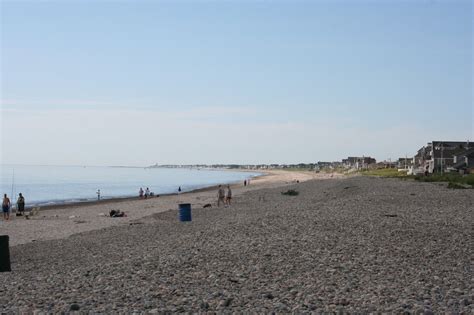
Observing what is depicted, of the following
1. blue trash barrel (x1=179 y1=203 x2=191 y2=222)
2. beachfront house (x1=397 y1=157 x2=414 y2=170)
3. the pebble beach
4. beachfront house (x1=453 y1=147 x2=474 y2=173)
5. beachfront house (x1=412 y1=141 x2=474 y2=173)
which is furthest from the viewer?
beachfront house (x1=397 y1=157 x2=414 y2=170)

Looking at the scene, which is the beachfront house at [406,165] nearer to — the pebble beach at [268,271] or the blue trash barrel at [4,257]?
the pebble beach at [268,271]

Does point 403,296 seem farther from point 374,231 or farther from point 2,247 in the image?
point 2,247

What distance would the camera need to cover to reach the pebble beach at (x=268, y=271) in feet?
27.9

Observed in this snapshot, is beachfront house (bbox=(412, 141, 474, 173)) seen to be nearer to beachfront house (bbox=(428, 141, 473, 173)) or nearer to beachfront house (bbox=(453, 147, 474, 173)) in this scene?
beachfront house (bbox=(428, 141, 473, 173))

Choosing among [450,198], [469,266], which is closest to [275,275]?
[469,266]

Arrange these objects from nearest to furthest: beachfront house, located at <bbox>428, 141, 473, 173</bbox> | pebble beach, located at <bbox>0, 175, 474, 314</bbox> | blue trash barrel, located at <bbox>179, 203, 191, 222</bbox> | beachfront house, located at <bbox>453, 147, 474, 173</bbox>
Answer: pebble beach, located at <bbox>0, 175, 474, 314</bbox> < blue trash barrel, located at <bbox>179, 203, 191, 222</bbox> < beachfront house, located at <bbox>453, 147, 474, 173</bbox> < beachfront house, located at <bbox>428, 141, 473, 173</bbox>

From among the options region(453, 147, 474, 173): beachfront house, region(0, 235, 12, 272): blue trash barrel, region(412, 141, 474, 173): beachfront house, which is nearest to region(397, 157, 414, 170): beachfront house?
region(412, 141, 474, 173): beachfront house

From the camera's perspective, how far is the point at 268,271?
10766mm

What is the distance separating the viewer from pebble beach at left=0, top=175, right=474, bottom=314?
8508 mm

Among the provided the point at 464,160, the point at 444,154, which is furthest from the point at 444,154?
the point at 464,160

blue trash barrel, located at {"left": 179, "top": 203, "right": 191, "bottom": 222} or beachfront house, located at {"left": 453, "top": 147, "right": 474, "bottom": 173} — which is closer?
blue trash barrel, located at {"left": 179, "top": 203, "right": 191, "bottom": 222}

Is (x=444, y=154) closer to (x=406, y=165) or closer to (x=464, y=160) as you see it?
(x=464, y=160)

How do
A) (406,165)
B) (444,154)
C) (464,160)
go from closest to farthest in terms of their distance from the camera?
(464,160), (444,154), (406,165)

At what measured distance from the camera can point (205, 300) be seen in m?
8.69
